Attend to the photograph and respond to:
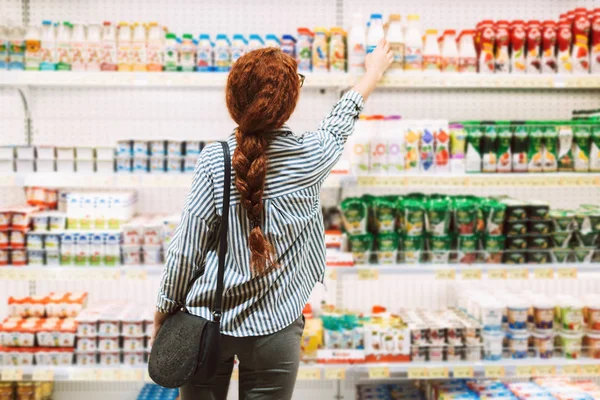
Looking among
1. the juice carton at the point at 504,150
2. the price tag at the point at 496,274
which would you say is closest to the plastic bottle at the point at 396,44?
the juice carton at the point at 504,150

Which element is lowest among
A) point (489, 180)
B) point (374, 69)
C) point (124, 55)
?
point (489, 180)

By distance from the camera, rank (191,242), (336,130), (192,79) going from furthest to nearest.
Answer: (192,79), (336,130), (191,242)

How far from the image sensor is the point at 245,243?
1.66 meters

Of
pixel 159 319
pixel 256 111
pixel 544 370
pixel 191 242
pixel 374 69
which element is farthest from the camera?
pixel 544 370

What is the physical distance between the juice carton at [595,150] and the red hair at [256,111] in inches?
Result: 77.3

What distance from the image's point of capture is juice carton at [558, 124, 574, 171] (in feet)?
9.67

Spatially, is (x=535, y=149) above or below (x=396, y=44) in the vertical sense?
below

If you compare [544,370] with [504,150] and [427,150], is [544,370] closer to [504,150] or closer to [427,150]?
[504,150]

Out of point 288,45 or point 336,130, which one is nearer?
point 336,130

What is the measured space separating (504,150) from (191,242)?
1.87m

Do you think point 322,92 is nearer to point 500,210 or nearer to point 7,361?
point 500,210

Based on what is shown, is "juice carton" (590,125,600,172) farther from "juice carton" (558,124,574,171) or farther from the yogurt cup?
the yogurt cup

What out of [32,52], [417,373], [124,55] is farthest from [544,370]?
[32,52]

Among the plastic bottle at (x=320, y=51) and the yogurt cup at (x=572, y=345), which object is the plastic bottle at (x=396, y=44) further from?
the yogurt cup at (x=572, y=345)
